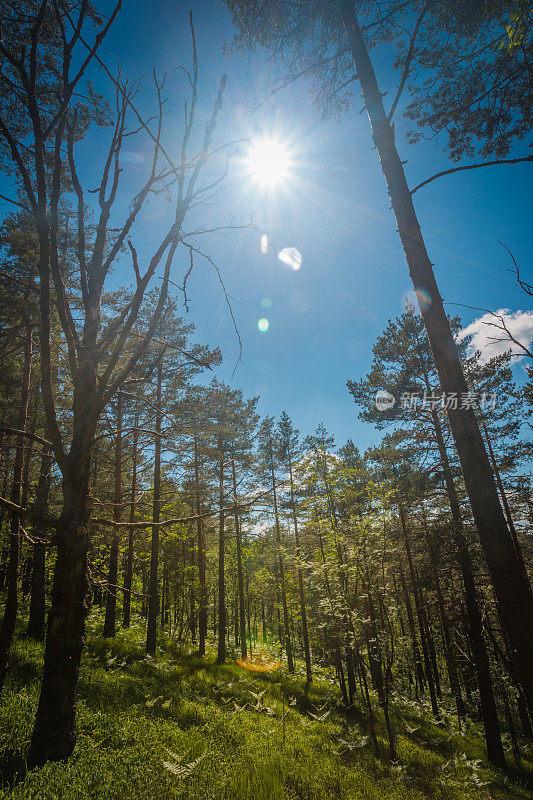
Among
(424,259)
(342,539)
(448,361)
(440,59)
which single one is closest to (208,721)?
(342,539)

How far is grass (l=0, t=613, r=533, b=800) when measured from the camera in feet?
13.0

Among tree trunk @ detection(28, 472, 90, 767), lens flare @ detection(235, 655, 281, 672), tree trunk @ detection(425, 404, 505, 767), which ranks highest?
tree trunk @ detection(28, 472, 90, 767)

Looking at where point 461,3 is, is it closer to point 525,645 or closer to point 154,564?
point 525,645

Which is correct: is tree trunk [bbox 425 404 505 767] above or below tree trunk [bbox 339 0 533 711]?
below

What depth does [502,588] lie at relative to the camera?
2.98m

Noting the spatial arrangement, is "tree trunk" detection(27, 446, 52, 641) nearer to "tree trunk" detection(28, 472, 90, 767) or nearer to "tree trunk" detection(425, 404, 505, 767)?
"tree trunk" detection(28, 472, 90, 767)

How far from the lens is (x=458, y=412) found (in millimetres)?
3414

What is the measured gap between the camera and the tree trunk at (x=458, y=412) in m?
2.92

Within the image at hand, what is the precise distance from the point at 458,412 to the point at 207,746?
7.65 m

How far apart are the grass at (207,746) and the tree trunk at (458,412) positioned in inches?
163

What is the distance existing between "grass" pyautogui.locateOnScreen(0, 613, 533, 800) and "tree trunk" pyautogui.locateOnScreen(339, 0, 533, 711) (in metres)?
4.13

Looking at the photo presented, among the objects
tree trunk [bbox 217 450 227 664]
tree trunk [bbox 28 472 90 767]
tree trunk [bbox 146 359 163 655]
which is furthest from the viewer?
tree trunk [bbox 217 450 227 664]

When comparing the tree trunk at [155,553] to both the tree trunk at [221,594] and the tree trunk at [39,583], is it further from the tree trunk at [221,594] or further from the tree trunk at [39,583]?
the tree trunk at [39,583]

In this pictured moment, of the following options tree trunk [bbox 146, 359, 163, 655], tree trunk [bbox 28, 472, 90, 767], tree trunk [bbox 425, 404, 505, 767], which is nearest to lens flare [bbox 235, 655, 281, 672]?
tree trunk [bbox 146, 359, 163, 655]
